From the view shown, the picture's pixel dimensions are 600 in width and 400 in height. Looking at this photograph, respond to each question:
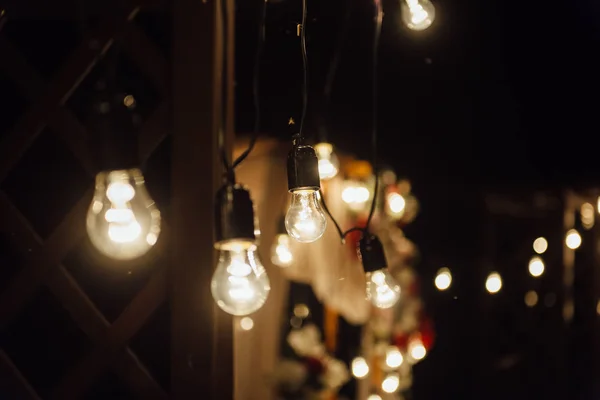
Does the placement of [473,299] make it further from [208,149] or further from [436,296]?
[208,149]

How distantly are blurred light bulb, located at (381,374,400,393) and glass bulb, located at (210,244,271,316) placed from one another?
2.98m

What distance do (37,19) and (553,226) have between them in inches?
224

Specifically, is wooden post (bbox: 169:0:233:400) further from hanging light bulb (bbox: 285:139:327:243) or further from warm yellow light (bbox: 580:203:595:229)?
warm yellow light (bbox: 580:203:595:229)

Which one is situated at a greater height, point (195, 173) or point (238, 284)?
point (195, 173)

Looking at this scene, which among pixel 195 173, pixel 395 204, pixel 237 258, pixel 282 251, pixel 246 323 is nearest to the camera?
pixel 237 258

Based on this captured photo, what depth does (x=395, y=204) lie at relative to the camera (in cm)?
403

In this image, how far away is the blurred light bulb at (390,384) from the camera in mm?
3941

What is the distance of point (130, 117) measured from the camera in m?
1.14

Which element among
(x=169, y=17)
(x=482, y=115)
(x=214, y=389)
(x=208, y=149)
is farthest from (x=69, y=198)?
(x=482, y=115)

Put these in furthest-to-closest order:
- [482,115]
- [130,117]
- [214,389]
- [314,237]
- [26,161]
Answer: [482,115]
[26,161]
[214,389]
[314,237]
[130,117]

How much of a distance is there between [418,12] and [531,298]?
197 inches

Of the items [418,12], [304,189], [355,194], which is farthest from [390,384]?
[418,12]

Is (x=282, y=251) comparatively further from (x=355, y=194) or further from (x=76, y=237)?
(x=76, y=237)

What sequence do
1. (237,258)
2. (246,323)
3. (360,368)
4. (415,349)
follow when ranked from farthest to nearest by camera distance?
(415,349)
(360,368)
(246,323)
(237,258)
